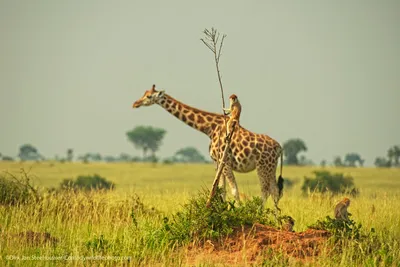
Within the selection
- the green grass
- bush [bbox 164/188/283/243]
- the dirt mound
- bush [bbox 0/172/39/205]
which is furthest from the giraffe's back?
the dirt mound

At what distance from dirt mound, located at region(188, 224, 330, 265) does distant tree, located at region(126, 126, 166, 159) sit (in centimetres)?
8564

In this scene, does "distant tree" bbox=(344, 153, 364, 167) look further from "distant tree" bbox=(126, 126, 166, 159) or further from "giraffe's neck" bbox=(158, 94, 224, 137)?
"giraffe's neck" bbox=(158, 94, 224, 137)

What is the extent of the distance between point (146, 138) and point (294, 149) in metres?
27.2

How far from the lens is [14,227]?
11461mm

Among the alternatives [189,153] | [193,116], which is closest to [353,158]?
[189,153]

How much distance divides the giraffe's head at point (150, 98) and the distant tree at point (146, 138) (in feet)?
260

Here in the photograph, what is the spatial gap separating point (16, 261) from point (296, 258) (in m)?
3.68

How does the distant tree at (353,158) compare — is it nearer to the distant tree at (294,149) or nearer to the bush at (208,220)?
the distant tree at (294,149)

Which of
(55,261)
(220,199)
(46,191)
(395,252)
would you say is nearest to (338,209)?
(395,252)

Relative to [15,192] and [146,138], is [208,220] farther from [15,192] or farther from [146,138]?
[146,138]

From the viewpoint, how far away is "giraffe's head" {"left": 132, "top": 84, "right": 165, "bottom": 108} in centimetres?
1566

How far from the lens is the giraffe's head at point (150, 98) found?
51.4 ft

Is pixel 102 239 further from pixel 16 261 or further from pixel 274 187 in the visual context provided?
pixel 274 187

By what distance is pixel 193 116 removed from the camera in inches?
619
